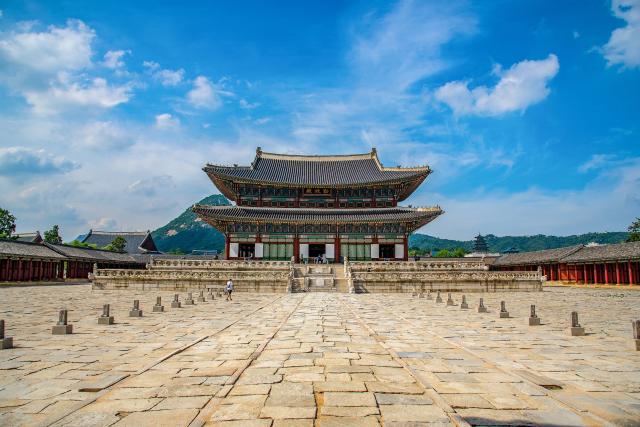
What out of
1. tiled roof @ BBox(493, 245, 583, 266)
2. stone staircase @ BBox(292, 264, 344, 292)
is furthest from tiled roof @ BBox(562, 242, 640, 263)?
stone staircase @ BBox(292, 264, 344, 292)

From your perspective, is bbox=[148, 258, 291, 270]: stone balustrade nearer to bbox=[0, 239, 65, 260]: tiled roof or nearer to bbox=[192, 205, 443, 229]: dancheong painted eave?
bbox=[192, 205, 443, 229]: dancheong painted eave

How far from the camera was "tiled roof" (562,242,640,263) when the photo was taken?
33.4 m

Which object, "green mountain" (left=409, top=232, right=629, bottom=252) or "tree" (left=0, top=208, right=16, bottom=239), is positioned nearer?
"tree" (left=0, top=208, right=16, bottom=239)

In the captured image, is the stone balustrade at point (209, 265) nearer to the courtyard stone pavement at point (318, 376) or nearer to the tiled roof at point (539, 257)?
the courtyard stone pavement at point (318, 376)

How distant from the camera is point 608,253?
36344 mm

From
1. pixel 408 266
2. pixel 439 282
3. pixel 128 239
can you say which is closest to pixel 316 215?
pixel 408 266

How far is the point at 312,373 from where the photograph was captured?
6.40 metres

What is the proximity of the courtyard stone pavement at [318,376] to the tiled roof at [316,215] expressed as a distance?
2890cm

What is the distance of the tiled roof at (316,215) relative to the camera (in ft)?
134

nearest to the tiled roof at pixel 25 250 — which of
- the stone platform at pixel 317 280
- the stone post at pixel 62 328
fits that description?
the stone platform at pixel 317 280

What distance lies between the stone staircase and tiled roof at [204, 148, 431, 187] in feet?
47.5

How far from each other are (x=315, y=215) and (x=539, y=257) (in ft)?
88.4

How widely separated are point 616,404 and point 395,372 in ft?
9.67

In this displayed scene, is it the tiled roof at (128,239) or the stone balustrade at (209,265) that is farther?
the tiled roof at (128,239)
